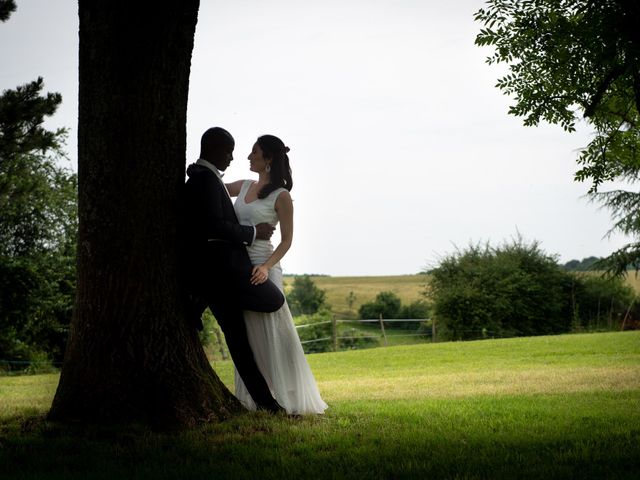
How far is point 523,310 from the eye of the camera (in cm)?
3778

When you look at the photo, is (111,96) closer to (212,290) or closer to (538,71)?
(212,290)

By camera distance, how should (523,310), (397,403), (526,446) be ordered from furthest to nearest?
1. (523,310)
2. (397,403)
3. (526,446)

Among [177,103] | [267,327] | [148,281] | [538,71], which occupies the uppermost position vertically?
[538,71]

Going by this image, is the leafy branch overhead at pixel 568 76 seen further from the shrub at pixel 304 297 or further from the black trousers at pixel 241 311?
the shrub at pixel 304 297

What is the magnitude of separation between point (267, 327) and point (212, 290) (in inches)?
26.0

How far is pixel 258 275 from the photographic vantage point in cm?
642

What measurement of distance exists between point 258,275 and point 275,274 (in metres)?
0.34

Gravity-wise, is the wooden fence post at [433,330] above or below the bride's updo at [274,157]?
below

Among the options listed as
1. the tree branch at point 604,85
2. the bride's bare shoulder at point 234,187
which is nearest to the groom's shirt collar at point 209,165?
the bride's bare shoulder at point 234,187

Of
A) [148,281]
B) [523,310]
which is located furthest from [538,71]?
[523,310]

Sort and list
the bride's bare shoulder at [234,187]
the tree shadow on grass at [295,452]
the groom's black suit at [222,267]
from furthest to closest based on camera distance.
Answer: the bride's bare shoulder at [234,187] → the groom's black suit at [222,267] → the tree shadow on grass at [295,452]

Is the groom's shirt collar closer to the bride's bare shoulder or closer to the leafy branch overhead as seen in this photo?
the bride's bare shoulder

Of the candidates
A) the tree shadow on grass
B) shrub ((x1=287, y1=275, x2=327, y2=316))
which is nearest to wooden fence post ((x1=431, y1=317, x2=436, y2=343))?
shrub ((x1=287, y1=275, x2=327, y2=316))

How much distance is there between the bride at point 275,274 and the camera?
6645 millimetres
